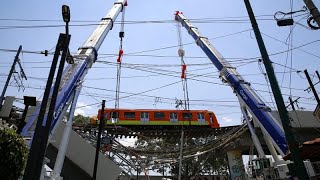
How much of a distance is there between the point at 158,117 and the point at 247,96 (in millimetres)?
17695

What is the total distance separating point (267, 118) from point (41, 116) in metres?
11.8

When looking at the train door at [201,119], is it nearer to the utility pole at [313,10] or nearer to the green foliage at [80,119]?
the green foliage at [80,119]

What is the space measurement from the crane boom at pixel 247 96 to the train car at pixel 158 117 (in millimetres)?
12554

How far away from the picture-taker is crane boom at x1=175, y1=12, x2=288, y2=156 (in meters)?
14.2

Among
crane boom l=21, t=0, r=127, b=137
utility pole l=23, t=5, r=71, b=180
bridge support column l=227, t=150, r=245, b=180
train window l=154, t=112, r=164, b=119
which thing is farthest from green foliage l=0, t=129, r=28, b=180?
train window l=154, t=112, r=164, b=119

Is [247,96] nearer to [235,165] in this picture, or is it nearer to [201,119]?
[235,165]

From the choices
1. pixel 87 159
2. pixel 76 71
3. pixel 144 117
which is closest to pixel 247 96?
pixel 76 71

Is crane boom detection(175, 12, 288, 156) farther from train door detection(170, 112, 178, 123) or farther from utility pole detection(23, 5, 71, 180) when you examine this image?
train door detection(170, 112, 178, 123)

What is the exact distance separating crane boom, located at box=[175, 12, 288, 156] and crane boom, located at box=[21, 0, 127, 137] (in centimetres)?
799

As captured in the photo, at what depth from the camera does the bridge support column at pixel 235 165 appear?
80.4 feet

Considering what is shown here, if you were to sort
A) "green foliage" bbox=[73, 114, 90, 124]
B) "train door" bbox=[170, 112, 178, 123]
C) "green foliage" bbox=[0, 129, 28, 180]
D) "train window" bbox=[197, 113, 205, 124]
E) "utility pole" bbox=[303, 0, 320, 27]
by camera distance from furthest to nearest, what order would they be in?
"green foliage" bbox=[73, 114, 90, 124] → "train window" bbox=[197, 113, 205, 124] → "train door" bbox=[170, 112, 178, 123] → "utility pole" bbox=[303, 0, 320, 27] → "green foliage" bbox=[0, 129, 28, 180]

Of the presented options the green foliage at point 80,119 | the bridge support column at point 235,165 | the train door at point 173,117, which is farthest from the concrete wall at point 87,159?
the green foliage at point 80,119

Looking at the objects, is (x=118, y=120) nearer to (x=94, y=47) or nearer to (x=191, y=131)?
(x=191, y=131)

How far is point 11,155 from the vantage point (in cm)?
780
